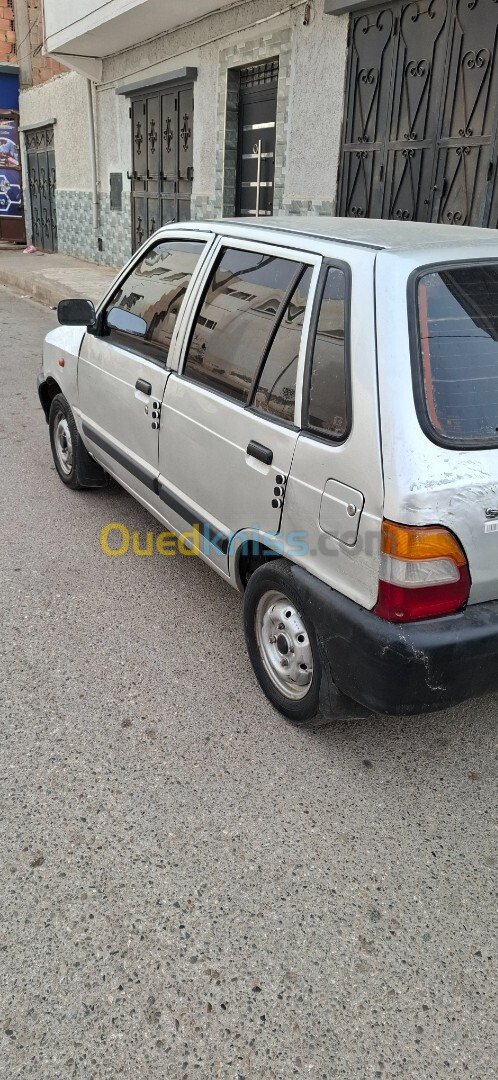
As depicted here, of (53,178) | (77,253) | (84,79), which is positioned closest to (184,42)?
(84,79)

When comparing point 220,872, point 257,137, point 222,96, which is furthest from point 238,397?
point 222,96

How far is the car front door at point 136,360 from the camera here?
356 centimetres

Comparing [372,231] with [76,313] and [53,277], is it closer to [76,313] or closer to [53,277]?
[76,313]

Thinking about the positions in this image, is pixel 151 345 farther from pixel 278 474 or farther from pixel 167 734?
pixel 167 734

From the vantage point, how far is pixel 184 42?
473 inches

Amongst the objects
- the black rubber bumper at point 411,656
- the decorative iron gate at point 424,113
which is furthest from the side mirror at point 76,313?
the decorative iron gate at point 424,113

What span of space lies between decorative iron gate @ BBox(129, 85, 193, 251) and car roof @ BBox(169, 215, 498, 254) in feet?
32.5

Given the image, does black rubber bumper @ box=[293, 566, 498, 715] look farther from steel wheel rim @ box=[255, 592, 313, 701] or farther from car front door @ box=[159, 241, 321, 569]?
car front door @ box=[159, 241, 321, 569]

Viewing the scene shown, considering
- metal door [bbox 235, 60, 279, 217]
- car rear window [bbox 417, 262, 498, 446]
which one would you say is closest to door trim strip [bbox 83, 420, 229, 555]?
car rear window [bbox 417, 262, 498, 446]

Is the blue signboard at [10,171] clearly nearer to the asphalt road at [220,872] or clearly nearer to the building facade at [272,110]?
the building facade at [272,110]

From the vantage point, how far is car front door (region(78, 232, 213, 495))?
11.7 ft

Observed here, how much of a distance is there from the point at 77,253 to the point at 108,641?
1649 centimetres

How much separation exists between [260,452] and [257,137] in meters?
9.68

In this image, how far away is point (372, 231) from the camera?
2799 millimetres
